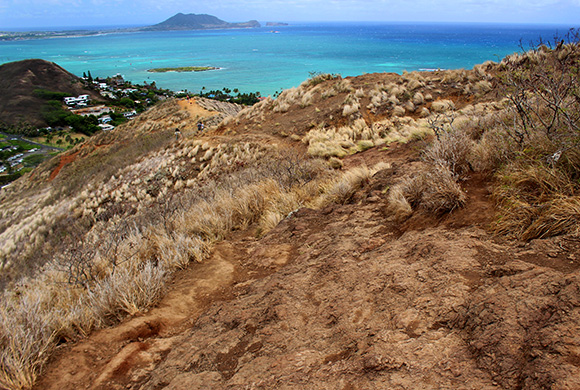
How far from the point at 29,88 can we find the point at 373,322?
329ft

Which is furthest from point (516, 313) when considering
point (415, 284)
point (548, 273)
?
point (415, 284)

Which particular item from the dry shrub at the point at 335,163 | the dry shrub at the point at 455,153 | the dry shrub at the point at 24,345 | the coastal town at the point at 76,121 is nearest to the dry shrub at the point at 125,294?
the dry shrub at the point at 24,345

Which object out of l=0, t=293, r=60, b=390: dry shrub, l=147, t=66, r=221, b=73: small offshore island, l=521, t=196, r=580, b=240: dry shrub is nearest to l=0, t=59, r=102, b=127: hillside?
l=147, t=66, r=221, b=73: small offshore island

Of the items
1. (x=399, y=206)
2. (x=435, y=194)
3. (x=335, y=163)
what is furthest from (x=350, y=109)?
(x=435, y=194)

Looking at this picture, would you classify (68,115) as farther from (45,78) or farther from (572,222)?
(572,222)

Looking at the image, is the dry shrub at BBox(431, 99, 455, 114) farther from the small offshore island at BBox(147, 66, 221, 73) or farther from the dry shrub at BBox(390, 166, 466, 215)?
the small offshore island at BBox(147, 66, 221, 73)

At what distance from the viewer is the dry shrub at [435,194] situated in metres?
3.77

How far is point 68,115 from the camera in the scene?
67312 millimetres

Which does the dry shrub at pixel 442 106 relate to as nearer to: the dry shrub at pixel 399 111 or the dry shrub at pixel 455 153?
Result: the dry shrub at pixel 399 111

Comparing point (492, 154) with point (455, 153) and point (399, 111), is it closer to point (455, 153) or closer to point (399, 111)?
point (455, 153)

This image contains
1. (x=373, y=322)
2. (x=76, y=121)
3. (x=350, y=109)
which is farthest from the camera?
(x=76, y=121)

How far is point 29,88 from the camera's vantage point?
252 feet

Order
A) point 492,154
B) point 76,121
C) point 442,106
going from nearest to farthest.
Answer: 1. point 492,154
2. point 442,106
3. point 76,121

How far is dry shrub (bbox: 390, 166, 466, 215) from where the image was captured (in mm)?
3771
